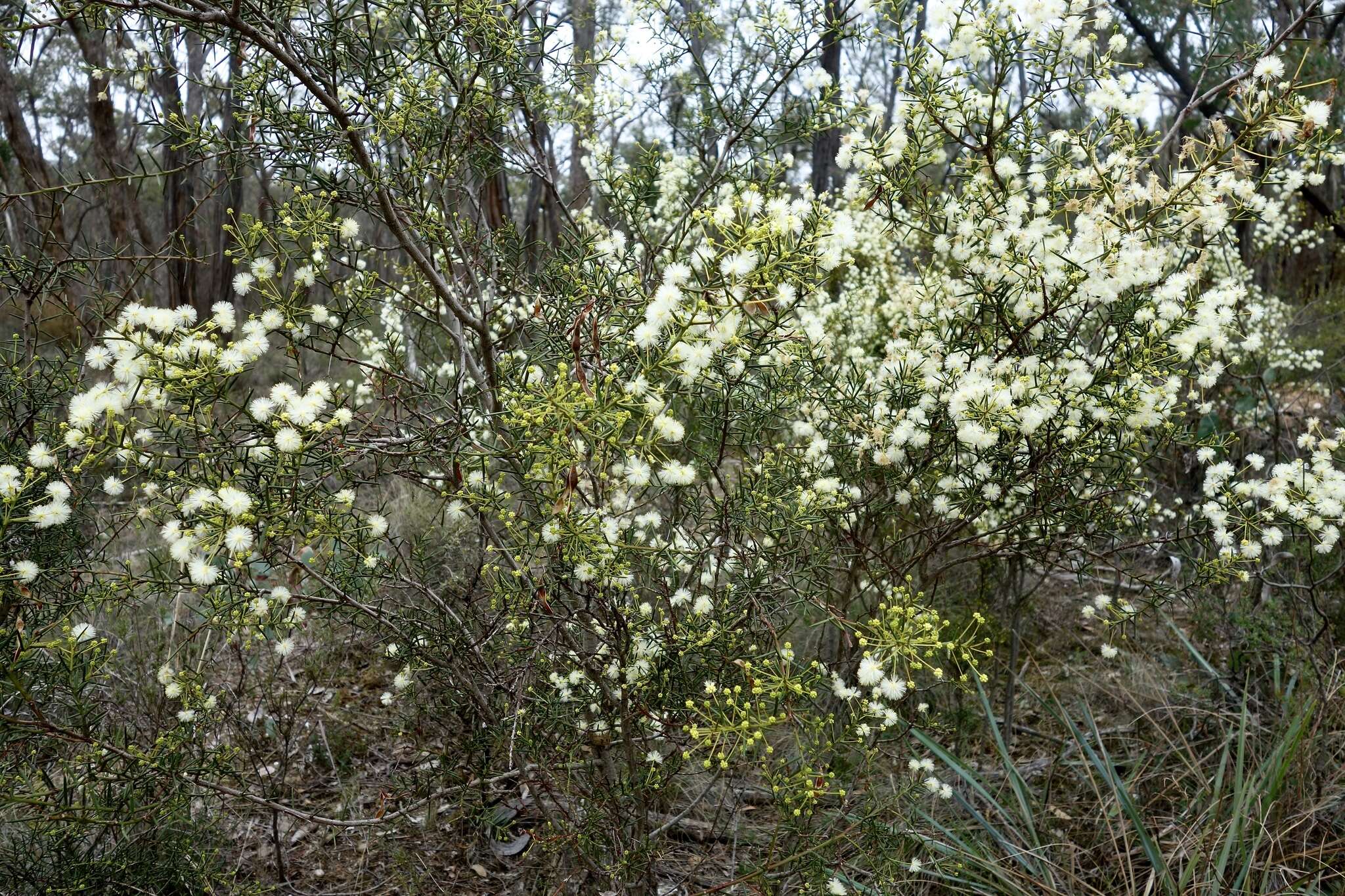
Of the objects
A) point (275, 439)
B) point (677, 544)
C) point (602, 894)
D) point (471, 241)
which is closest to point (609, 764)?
point (602, 894)

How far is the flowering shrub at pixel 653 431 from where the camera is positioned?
1857mm

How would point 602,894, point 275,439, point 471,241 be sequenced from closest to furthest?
point 275,439 < point 602,894 < point 471,241

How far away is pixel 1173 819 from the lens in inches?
115

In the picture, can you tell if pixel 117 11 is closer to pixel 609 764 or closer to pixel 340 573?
pixel 340 573

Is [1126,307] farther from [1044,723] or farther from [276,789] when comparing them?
[276,789]

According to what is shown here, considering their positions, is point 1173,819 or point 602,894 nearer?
point 602,894

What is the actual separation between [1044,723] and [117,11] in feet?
14.4

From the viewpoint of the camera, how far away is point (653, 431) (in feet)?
5.82

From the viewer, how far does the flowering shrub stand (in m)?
1.86

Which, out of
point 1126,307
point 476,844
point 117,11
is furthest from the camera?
point 476,844

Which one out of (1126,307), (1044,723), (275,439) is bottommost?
(1044,723)

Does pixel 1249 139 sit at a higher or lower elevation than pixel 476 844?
higher

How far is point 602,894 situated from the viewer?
258 cm

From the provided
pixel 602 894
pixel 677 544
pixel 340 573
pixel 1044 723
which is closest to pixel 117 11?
pixel 340 573
